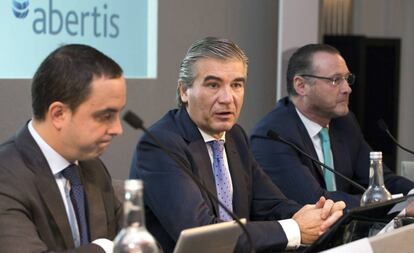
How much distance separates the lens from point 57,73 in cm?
223

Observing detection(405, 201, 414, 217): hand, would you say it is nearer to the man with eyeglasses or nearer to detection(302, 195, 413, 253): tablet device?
detection(302, 195, 413, 253): tablet device

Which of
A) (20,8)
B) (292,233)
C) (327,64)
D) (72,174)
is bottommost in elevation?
(292,233)

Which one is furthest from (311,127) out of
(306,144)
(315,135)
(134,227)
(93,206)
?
(134,227)

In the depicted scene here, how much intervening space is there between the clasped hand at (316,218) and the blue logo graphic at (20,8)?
184 cm

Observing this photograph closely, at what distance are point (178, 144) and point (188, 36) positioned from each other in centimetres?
231

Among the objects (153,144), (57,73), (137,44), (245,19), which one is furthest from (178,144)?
(245,19)

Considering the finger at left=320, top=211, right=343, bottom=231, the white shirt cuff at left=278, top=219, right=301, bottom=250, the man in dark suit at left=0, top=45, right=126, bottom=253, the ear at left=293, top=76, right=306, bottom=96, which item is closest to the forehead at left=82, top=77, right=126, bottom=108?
the man in dark suit at left=0, top=45, right=126, bottom=253

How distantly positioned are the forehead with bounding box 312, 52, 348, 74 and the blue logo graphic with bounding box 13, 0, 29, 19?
1357 millimetres

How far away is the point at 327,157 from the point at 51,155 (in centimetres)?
175

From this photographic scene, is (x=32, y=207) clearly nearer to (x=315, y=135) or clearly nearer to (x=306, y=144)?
(x=306, y=144)

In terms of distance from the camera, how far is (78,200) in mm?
2365

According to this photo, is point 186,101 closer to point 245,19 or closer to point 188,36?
point 188,36

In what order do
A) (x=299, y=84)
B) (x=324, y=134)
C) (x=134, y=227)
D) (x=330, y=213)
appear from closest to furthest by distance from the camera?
(x=134, y=227) < (x=330, y=213) < (x=324, y=134) < (x=299, y=84)

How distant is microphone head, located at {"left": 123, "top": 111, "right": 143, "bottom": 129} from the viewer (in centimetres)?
199
